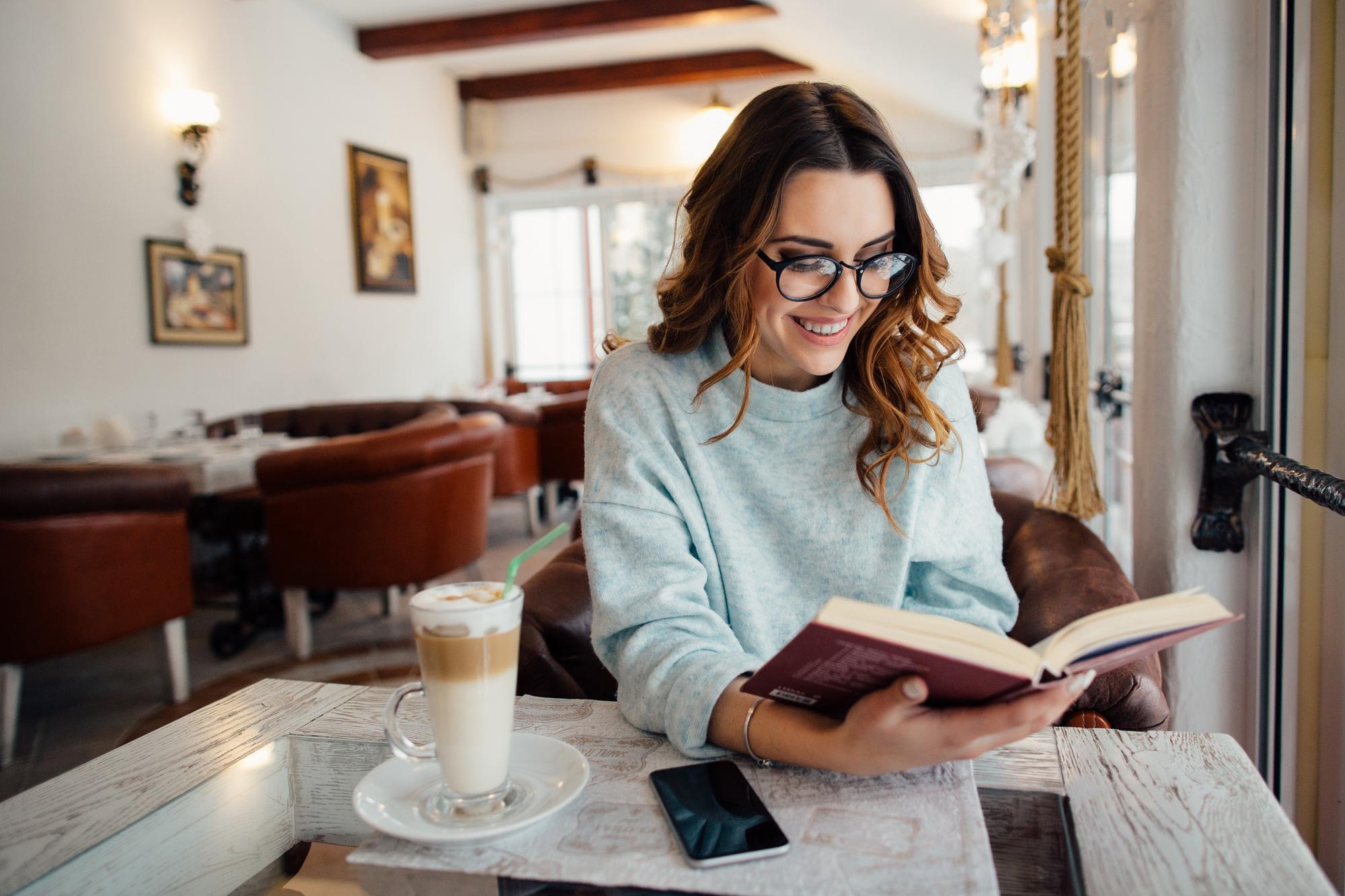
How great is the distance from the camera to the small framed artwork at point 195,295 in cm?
478

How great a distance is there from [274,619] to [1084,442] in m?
3.25

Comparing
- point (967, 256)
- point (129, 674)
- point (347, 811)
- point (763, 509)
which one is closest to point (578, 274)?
point (967, 256)

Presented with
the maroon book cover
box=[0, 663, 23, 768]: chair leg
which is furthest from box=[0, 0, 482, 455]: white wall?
the maroon book cover

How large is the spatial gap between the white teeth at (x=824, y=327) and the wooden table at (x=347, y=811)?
1.58 ft

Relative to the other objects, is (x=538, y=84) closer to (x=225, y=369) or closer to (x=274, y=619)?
(x=225, y=369)

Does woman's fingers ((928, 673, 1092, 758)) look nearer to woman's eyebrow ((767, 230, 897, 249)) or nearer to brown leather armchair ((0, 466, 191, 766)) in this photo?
woman's eyebrow ((767, 230, 897, 249))

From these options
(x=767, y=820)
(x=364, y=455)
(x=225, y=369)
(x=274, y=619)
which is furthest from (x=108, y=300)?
(x=767, y=820)

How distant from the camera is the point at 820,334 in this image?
3.58ft

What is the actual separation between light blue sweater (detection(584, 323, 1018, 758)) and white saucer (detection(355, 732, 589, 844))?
22cm

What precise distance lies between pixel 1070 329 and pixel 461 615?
1246 mm

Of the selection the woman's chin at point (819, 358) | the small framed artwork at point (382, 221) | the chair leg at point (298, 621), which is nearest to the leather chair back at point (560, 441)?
the small framed artwork at point (382, 221)

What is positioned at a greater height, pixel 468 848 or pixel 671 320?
pixel 671 320

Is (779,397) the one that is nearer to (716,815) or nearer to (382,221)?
(716,815)

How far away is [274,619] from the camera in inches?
148
